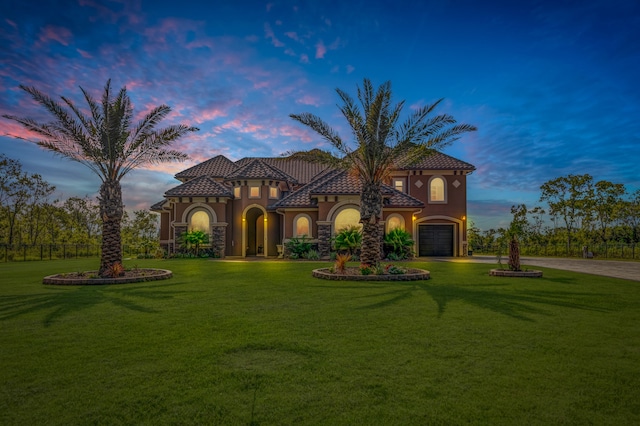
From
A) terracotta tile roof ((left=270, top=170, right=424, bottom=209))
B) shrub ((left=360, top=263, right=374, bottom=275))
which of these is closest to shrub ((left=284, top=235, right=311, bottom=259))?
terracotta tile roof ((left=270, top=170, right=424, bottom=209))

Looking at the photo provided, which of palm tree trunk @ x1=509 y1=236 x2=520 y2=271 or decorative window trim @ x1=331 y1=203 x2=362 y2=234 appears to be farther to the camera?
decorative window trim @ x1=331 y1=203 x2=362 y2=234

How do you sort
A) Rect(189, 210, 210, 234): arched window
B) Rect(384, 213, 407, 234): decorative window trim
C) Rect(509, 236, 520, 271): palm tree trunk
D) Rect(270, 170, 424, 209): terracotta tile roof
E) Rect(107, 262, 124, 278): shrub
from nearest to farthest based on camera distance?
Rect(107, 262, 124, 278): shrub → Rect(509, 236, 520, 271): palm tree trunk → Rect(270, 170, 424, 209): terracotta tile roof → Rect(384, 213, 407, 234): decorative window trim → Rect(189, 210, 210, 234): arched window

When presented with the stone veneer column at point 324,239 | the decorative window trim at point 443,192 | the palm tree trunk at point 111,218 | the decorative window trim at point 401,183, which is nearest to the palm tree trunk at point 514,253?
the stone veneer column at point 324,239

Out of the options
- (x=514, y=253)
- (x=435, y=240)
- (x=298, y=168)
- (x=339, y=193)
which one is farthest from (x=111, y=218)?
(x=435, y=240)

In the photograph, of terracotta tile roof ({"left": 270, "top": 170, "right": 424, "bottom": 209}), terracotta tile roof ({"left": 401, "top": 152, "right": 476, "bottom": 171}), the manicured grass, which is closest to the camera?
the manicured grass

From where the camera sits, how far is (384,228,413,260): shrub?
23.8 metres

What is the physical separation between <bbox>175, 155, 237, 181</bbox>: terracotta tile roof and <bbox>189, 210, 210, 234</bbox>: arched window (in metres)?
5.48

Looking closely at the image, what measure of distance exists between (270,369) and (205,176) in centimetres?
2751

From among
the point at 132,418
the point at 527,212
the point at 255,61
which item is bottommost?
the point at 132,418

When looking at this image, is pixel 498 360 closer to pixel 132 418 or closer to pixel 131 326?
pixel 132 418

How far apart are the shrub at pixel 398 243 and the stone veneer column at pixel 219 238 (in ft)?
38.7

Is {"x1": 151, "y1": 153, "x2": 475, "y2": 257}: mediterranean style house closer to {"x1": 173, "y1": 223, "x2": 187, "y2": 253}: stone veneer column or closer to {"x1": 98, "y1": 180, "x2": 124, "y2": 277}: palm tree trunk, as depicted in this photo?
{"x1": 173, "y1": 223, "x2": 187, "y2": 253}: stone veneer column

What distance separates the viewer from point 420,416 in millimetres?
3604

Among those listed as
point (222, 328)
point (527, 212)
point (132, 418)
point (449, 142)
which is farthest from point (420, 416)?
point (527, 212)
